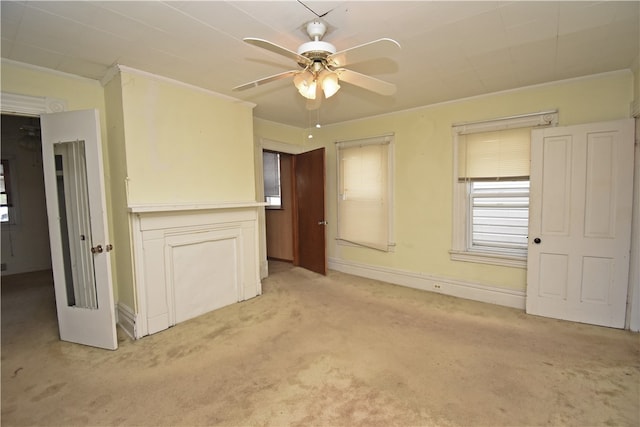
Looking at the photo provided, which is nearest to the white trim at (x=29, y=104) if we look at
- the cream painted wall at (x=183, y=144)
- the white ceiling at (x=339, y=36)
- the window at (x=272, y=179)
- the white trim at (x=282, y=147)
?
the white ceiling at (x=339, y=36)

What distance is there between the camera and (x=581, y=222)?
2.96 metres

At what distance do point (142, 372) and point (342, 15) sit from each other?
2.91 metres

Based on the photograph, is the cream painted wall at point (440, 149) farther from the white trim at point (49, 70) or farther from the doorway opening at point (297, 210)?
the white trim at point (49, 70)

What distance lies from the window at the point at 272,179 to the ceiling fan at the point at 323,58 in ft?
11.7

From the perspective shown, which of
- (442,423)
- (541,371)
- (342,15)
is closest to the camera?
(442,423)

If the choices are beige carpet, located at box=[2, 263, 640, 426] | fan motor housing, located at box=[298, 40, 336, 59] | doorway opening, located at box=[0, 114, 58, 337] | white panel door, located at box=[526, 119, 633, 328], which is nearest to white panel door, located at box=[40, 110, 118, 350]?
beige carpet, located at box=[2, 263, 640, 426]

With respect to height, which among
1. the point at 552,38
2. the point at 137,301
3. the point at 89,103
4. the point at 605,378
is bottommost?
the point at 605,378

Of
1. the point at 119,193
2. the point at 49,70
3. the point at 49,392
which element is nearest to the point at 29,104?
the point at 49,70

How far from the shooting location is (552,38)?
2.22 m

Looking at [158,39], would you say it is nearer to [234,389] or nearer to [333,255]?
[234,389]

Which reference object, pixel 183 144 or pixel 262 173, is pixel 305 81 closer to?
pixel 183 144

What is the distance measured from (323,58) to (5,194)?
626 cm

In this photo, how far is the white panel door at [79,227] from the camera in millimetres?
2500

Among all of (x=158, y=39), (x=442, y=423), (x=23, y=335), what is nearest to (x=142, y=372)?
(x=23, y=335)
